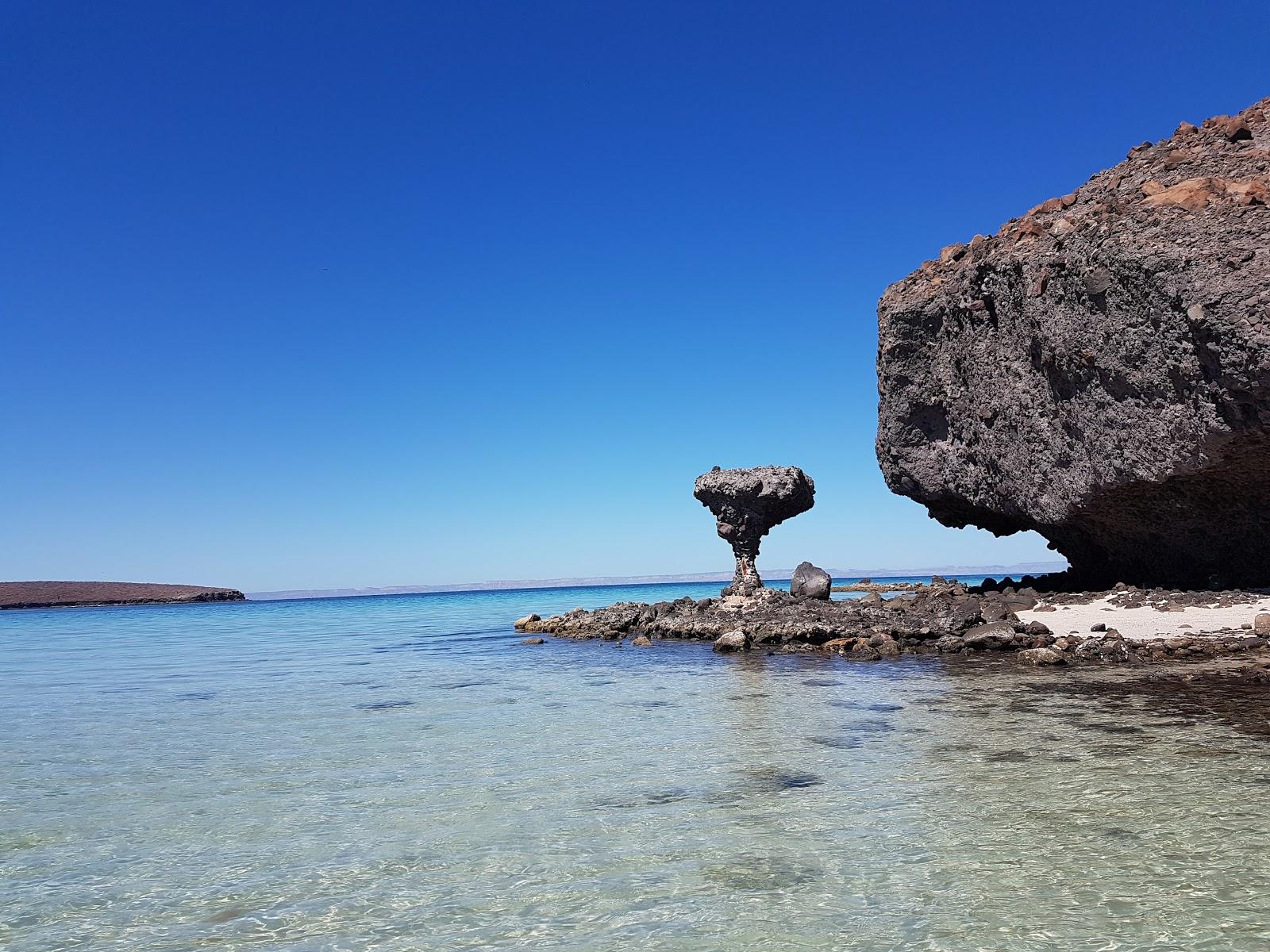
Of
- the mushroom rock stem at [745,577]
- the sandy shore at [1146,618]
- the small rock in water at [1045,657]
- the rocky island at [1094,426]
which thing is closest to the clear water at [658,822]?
the small rock in water at [1045,657]

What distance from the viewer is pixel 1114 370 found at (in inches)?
944

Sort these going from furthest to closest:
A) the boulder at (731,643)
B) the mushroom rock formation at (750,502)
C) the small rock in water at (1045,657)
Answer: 1. the mushroom rock formation at (750,502)
2. the boulder at (731,643)
3. the small rock in water at (1045,657)

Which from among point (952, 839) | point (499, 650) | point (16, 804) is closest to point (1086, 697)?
point (952, 839)

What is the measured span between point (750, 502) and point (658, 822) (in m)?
31.9

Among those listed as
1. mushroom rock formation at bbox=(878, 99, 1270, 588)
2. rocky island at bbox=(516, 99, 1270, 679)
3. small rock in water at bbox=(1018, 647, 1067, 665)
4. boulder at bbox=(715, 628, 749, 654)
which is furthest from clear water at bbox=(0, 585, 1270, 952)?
mushroom rock formation at bbox=(878, 99, 1270, 588)

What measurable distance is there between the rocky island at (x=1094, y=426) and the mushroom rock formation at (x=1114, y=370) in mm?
61

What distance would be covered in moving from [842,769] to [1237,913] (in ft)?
15.2

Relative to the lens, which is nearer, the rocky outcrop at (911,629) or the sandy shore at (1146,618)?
the rocky outcrop at (911,629)

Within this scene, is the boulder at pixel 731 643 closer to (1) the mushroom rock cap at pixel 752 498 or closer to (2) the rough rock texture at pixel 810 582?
(2) the rough rock texture at pixel 810 582

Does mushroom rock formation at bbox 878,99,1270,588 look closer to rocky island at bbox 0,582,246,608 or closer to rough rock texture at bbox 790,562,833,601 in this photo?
rough rock texture at bbox 790,562,833,601

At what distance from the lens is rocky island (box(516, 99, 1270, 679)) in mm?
20328

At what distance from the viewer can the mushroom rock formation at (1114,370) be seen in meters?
20.7

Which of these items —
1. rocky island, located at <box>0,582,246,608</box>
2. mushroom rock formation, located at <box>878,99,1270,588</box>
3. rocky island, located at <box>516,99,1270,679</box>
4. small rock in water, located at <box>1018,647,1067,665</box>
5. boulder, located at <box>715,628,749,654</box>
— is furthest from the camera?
rocky island, located at <box>0,582,246,608</box>

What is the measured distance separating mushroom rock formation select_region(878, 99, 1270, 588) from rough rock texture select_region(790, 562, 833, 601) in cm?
507
